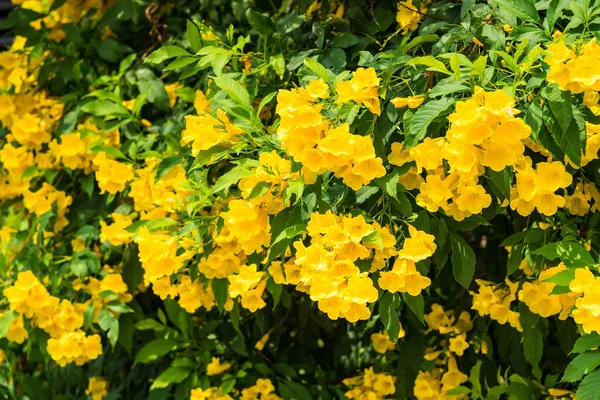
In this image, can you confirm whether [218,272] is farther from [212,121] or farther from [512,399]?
[512,399]

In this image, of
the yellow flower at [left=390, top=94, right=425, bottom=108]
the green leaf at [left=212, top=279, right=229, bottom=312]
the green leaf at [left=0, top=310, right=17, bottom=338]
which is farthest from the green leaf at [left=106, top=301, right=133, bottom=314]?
the yellow flower at [left=390, top=94, right=425, bottom=108]

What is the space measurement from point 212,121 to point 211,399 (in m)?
0.93

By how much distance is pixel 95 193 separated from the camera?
2811mm

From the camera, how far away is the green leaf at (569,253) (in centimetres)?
166

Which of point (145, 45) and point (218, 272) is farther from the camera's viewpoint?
point (145, 45)

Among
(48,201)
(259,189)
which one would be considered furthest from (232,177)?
(48,201)

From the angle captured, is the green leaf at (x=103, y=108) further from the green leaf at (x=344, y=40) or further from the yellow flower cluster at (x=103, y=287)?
the green leaf at (x=344, y=40)

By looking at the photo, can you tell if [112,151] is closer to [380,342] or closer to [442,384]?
[380,342]

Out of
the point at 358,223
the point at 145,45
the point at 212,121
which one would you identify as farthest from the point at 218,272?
the point at 145,45

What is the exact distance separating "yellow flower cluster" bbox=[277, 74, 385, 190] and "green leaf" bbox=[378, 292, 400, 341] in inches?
10.7

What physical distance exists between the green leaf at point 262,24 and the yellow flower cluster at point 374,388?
95 cm

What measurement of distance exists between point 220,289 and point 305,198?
Answer: 1.37 feet

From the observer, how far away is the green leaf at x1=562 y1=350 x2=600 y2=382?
5.19ft

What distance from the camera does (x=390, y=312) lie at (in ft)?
5.73
